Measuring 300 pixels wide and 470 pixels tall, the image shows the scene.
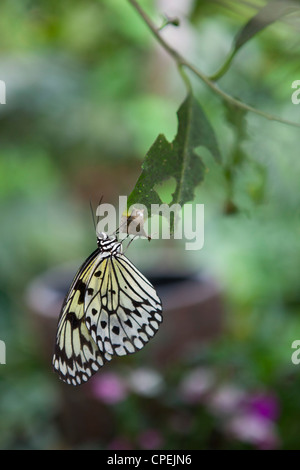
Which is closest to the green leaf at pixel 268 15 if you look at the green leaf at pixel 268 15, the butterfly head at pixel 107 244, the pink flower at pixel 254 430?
the green leaf at pixel 268 15

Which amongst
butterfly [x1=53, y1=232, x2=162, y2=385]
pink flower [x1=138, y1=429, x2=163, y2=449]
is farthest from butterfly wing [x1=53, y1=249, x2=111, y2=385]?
pink flower [x1=138, y1=429, x2=163, y2=449]

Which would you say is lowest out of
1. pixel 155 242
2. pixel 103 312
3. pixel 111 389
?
pixel 103 312

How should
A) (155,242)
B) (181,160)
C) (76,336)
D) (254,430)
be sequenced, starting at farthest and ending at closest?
(155,242) → (254,430) → (76,336) → (181,160)

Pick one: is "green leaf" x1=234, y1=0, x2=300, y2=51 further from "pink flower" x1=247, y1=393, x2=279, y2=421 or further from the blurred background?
"pink flower" x1=247, y1=393, x2=279, y2=421

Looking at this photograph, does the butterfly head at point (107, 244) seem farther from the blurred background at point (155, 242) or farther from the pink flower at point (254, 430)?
the pink flower at point (254, 430)

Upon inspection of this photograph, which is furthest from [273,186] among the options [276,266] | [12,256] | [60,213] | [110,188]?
[110,188]

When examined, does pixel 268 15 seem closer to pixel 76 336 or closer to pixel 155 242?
pixel 76 336

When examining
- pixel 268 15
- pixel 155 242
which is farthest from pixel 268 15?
pixel 155 242
